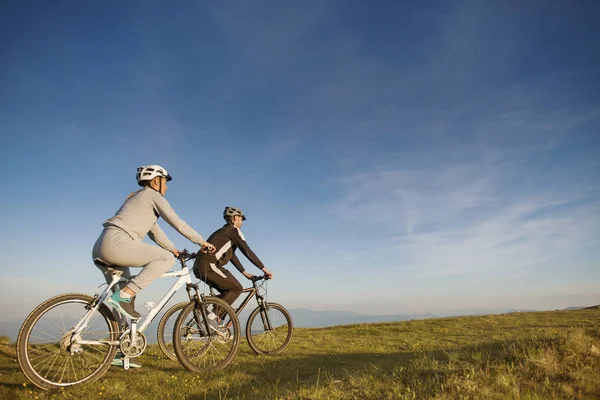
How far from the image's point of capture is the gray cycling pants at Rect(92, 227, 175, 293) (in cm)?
641

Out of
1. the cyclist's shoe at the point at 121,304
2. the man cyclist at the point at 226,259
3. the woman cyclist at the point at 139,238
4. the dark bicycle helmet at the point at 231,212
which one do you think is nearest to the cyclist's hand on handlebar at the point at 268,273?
the man cyclist at the point at 226,259

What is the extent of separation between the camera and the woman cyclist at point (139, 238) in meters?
6.46

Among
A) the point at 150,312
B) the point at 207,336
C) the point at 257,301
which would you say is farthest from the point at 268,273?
the point at 150,312

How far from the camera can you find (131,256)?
6.55m

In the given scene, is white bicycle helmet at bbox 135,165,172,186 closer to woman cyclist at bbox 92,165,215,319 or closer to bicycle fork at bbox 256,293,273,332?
woman cyclist at bbox 92,165,215,319

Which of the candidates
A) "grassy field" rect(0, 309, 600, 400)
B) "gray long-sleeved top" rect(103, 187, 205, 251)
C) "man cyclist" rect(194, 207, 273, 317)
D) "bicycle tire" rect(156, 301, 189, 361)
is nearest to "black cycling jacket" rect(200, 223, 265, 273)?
"man cyclist" rect(194, 207, 273, 317)

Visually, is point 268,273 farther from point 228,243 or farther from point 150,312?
point 150,312

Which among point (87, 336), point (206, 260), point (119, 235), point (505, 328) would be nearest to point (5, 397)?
point (87, 336)

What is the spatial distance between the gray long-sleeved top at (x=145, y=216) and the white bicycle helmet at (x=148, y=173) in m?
0.30

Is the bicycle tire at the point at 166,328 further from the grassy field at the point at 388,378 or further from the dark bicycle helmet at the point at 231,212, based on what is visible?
the dark bicycle helmet at the point at 231,212

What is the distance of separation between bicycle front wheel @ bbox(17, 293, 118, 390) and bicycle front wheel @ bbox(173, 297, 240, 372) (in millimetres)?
1445

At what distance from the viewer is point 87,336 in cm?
644

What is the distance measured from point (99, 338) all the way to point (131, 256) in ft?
5.04

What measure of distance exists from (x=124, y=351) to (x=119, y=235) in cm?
210
